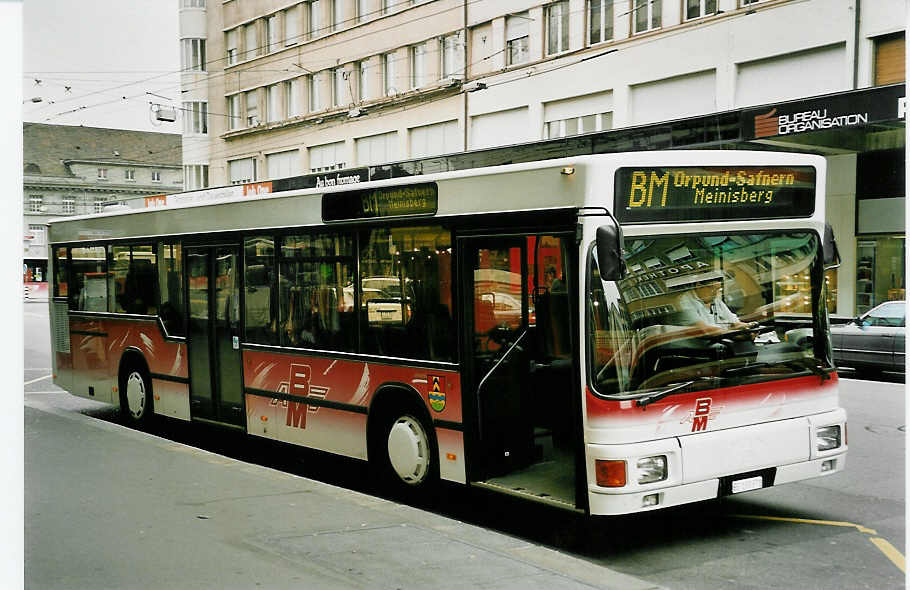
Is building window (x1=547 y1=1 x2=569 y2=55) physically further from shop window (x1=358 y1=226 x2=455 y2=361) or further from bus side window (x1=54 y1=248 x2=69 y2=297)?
shop window (x1=358 y1=226 x2=455 y2=361)

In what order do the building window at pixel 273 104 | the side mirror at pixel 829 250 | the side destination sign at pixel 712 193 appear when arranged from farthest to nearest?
the building window at pixel 273 104 → the side mirror at pixel 829 250 → the side destination sign at pixel 712 193

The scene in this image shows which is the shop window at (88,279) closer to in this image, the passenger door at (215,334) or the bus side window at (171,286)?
the bus side window at (171,286)

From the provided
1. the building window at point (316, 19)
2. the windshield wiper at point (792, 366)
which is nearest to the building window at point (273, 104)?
the building window at point (316, 19)

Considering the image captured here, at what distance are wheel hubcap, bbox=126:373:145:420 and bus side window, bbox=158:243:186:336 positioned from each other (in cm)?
106

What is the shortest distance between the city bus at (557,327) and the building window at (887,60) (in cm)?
330

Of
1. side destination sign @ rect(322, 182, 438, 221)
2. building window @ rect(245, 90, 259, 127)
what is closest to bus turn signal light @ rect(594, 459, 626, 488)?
side destination sign @ rect(322, 182, 438, 221)

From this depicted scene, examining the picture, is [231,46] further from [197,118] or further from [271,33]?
[197,118]

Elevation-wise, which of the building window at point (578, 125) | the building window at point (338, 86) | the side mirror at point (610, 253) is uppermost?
the building window at point (338, 86)

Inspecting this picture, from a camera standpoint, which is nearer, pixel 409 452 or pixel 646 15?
pixel 409 452

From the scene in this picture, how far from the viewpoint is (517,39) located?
1744 centimetres

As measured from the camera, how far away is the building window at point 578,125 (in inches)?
717

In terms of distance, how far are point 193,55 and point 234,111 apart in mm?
4416

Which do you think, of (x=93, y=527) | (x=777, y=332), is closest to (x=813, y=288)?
(x=777, y=332)

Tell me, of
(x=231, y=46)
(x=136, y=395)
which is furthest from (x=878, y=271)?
(x=231, y=46)
